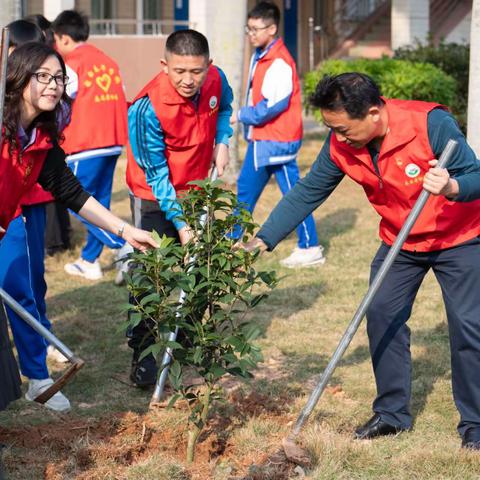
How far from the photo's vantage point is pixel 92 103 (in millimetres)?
7629

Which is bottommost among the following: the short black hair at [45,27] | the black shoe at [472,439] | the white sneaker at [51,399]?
the white sneaker at [51,399]

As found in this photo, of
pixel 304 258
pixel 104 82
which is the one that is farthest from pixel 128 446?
pixel 304 258

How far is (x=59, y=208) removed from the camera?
28.5ft

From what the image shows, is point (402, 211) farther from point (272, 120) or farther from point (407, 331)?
point (272, 120)

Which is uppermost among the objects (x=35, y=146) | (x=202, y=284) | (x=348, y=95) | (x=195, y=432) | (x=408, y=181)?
(x=348, y=95)

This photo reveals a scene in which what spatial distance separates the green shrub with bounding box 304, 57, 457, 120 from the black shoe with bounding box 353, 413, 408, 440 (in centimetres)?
739

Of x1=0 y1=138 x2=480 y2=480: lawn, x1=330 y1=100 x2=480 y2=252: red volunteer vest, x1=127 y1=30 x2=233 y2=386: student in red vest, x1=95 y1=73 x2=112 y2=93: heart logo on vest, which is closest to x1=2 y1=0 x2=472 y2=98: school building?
x1=95 y1=73 x2=112 y2=93: heart logo on vest

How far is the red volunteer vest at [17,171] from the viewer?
457 centimetres

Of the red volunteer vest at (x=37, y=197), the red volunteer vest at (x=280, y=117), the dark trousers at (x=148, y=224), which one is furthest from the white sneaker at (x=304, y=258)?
the red volunteer vest at (x=37, y=197)

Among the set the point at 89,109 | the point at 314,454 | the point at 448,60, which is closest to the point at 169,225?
the point at 314,454

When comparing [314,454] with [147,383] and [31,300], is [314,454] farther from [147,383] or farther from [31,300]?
[31,300]

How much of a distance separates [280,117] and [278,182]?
1.72 feet

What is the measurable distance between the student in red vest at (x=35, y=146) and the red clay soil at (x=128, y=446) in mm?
485

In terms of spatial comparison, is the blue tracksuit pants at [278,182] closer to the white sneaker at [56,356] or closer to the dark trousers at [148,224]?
the white sneaker at [56,356]
